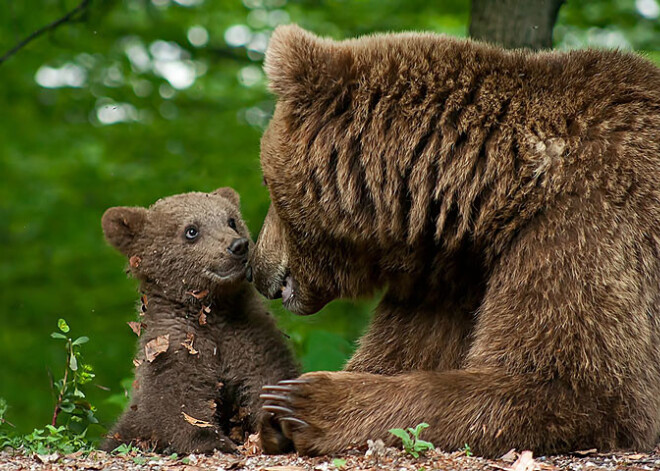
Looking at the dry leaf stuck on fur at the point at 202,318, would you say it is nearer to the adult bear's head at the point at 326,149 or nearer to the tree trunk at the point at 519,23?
the adult bear's head at the point at 326,149

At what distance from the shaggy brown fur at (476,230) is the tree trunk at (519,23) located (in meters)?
1.74

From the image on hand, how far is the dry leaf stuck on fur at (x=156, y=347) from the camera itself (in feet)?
13.8

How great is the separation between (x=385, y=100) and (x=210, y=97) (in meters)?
6.11

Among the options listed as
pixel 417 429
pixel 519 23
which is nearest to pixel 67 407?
pixel 417 429

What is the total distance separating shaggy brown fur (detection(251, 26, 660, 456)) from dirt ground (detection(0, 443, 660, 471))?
9cm

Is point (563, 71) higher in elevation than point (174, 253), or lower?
higher

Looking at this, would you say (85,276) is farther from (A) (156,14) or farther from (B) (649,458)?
(B) (649,458)

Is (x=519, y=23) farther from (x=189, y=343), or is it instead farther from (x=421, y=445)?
(x=421, y=445)

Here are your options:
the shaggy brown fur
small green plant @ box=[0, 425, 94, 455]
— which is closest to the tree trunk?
the shaggy brown fur

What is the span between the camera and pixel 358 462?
3275 millimetres

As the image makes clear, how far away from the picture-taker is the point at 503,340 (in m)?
3.48

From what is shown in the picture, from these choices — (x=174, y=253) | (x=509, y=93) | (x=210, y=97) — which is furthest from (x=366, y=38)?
(x=210, y=97)

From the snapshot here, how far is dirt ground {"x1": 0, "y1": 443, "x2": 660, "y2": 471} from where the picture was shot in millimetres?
3154

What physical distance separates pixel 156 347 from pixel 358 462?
142cm
